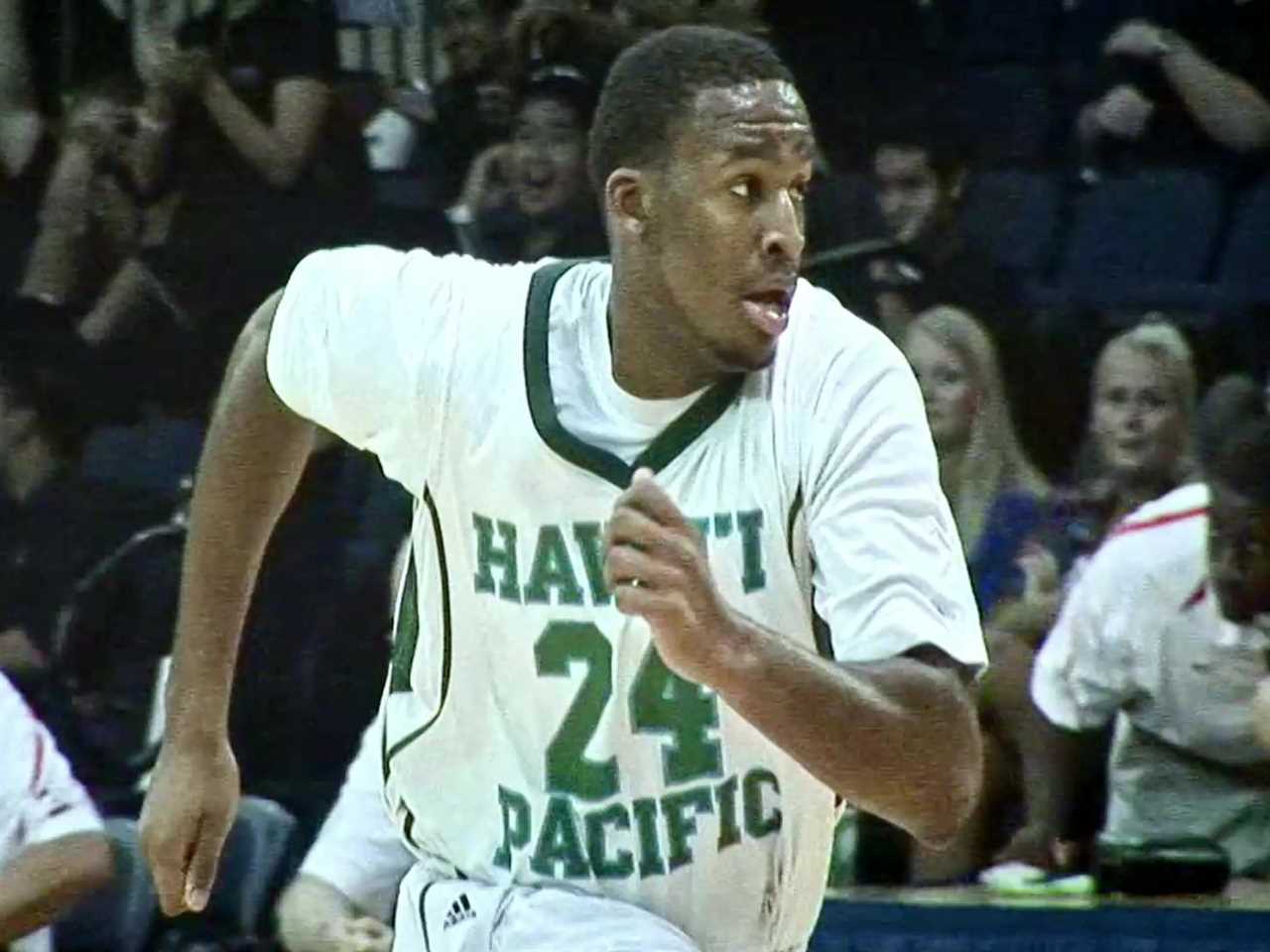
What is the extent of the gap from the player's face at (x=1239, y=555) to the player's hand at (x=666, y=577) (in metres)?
2.87

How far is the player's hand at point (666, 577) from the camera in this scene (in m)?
2.23

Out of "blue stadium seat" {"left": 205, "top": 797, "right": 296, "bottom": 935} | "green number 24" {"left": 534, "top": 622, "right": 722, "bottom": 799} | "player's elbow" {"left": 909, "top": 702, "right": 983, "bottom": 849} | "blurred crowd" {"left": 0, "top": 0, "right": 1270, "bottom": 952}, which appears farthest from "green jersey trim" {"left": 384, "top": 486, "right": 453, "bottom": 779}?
"blue stadium seat" {"left": 205, "top": 797, "right": 296, "bottom": 935}

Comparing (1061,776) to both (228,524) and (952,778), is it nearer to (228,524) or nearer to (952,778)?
(228,524)

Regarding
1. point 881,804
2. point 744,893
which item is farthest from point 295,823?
point 881,804

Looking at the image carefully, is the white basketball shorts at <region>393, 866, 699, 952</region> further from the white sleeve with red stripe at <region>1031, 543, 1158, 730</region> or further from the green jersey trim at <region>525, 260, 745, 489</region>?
the white sleeve with red stripe at <region>1031, 543, 1158, 730</region>

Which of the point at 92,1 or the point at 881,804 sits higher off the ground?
the point at 92,1

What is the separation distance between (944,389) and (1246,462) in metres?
0.73

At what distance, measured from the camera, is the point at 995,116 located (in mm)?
5727

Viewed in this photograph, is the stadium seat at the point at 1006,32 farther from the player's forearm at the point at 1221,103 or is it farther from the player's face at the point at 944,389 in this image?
the player's face at the point at 944,389

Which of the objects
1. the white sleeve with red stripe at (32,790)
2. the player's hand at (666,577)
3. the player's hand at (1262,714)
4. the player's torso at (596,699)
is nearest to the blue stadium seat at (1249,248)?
the player's hand at (1262,714)

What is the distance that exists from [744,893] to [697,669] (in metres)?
0.50

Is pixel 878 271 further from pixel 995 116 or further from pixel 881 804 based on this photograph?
pixel 881 804

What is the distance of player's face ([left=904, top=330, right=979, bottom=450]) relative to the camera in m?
5.41

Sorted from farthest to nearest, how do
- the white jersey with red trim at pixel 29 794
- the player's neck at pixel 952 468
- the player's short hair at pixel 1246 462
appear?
1. the player's neck at pixel 952 468
2. the white jersey with red trim at pixel 29 794
3. the player's short hair at pixel 1246 462
